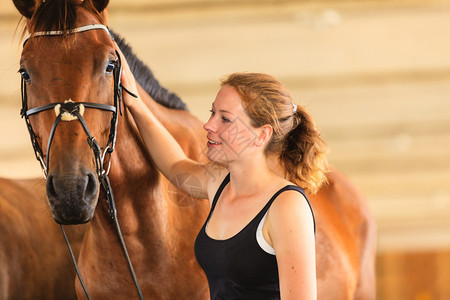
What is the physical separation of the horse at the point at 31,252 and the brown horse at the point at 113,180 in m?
0.42

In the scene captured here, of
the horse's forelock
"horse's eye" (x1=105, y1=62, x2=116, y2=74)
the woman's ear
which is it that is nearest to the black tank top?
the woman's ear

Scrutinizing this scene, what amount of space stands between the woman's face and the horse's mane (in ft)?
1.33

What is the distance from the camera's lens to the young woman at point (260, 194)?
0.94 meters

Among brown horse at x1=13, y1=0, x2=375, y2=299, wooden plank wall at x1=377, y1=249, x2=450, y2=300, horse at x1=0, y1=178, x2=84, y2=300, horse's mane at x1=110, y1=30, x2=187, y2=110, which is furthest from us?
wooden plank wall at x1=377, y1=249, x2=450, y2=300

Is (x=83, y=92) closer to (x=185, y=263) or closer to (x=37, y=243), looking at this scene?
(x=185, y=263)

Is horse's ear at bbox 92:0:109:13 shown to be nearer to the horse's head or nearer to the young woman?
the horse's head

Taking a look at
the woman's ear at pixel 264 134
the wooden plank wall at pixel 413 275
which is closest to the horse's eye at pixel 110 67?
the woman's ear at pixel 264 134

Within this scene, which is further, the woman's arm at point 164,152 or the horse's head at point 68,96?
the woman's arm at point 164,152

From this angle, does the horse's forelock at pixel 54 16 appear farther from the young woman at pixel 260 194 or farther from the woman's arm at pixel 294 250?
the woman's arm at pixel 294 250

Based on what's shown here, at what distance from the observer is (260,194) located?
104 centimetres

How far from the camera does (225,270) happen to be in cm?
102

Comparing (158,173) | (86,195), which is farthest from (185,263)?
(86,195)

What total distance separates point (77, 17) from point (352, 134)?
1705mm

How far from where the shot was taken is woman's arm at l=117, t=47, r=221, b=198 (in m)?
1.25
